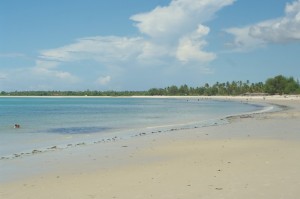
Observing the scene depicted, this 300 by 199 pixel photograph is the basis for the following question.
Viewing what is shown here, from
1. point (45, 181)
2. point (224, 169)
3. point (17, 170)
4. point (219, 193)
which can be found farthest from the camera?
point (17, 170)

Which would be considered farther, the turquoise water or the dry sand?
the turquoise water

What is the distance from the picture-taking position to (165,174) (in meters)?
11.1

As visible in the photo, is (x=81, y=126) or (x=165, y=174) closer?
(x=165, y=174)

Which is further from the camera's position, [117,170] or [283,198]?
[117,170]

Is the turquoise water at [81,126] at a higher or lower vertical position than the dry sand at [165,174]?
lower

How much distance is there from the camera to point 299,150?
49.5 ft

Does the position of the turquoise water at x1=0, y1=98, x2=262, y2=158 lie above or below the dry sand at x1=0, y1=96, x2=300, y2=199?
below

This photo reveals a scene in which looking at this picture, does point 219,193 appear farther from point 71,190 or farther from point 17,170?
point 17,170

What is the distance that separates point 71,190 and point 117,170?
282cm

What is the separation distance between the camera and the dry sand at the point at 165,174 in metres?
8.88

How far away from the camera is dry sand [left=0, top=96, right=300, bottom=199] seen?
888 centimetres

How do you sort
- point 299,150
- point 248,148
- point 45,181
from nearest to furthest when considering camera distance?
point 45,181
point 299,150
point 248,148

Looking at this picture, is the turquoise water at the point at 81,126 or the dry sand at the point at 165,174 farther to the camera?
the turquoise water at the point at 81,126

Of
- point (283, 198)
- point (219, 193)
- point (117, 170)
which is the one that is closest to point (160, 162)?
point (117, 170)
